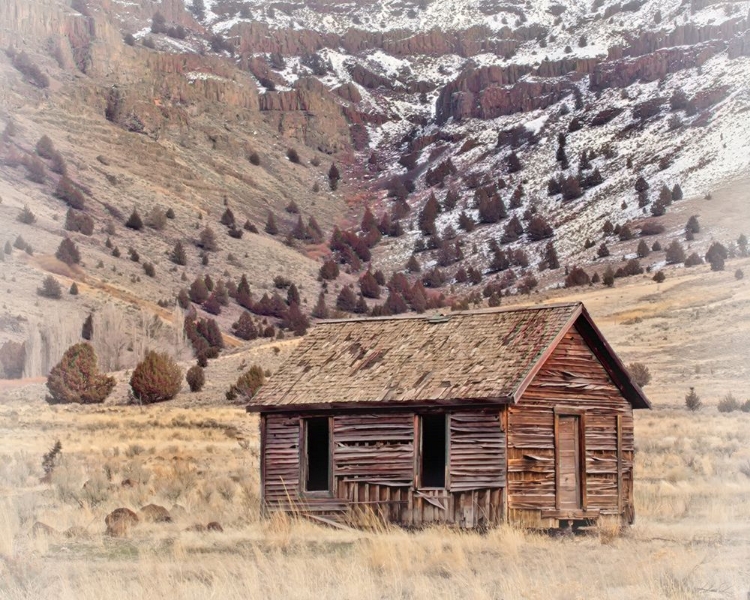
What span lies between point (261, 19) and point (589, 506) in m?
186

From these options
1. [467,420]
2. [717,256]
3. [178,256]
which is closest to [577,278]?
[717,256]

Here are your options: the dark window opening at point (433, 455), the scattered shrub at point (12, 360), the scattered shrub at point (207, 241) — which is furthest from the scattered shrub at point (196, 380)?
the scattered shrub at point (207, 241)

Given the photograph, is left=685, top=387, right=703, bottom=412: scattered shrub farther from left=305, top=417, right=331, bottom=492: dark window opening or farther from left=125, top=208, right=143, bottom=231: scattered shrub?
left=125, top=208, right=143, bottom=231: scattered shrub

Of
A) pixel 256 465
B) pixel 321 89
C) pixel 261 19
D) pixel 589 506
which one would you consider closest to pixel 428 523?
pixel 589 506

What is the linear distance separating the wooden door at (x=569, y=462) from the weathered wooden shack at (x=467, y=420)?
0.08ft

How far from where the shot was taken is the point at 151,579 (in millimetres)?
14172

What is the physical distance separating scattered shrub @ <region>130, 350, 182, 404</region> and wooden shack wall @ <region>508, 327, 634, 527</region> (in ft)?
102

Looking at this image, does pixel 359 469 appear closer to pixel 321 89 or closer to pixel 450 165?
pixel 450 165

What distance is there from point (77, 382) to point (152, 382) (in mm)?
3018

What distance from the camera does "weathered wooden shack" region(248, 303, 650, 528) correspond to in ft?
63.2

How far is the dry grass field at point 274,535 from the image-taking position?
13.7m

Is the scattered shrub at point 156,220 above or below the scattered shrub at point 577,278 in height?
→ above

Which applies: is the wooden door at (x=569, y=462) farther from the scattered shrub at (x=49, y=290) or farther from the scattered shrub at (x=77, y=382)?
the scattered shrub at (x=49, y=290)

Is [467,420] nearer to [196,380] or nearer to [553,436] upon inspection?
[553,436]
